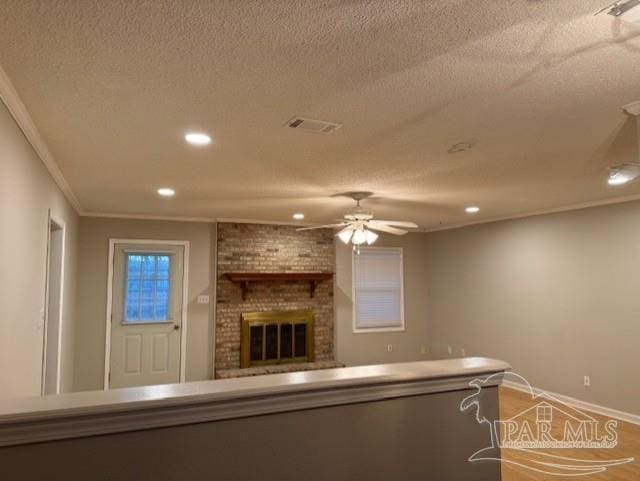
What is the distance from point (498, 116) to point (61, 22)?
2.05 metres

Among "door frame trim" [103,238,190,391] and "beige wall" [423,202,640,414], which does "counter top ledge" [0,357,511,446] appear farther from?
"door frame trim" [103,238,190,391]

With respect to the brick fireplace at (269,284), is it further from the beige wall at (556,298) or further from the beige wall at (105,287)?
the beige wall at (556,298)

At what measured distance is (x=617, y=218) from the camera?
4652 millimetres

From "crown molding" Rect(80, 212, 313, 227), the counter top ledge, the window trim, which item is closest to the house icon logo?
the counter top ledge

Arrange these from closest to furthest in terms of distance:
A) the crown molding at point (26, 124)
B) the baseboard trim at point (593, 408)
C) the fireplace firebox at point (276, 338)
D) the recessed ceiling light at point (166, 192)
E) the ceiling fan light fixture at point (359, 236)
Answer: the crown molding at point (26, 124) < the recessed ceiling light at point (166, 192) < the ceiling fan light fixture at point (359, 236) < the baseboard trim at point (593, 408) < the fireplace firebox at point (276, 338)

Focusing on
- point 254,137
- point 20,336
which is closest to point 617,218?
point 254,137

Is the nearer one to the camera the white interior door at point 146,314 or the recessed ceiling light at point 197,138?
the recessed ceiling light at point 197,138

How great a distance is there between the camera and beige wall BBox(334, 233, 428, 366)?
22.9 feet

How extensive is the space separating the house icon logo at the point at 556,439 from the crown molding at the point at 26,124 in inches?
147

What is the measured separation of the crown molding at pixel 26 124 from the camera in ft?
6.22

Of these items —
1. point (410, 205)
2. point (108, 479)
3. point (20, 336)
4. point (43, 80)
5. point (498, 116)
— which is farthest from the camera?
point (410, 205)

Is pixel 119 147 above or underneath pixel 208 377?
above

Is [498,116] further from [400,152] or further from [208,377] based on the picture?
[208,377]

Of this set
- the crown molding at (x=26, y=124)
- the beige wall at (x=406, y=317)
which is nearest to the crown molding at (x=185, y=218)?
the beige wall at (x=406, y=317)
